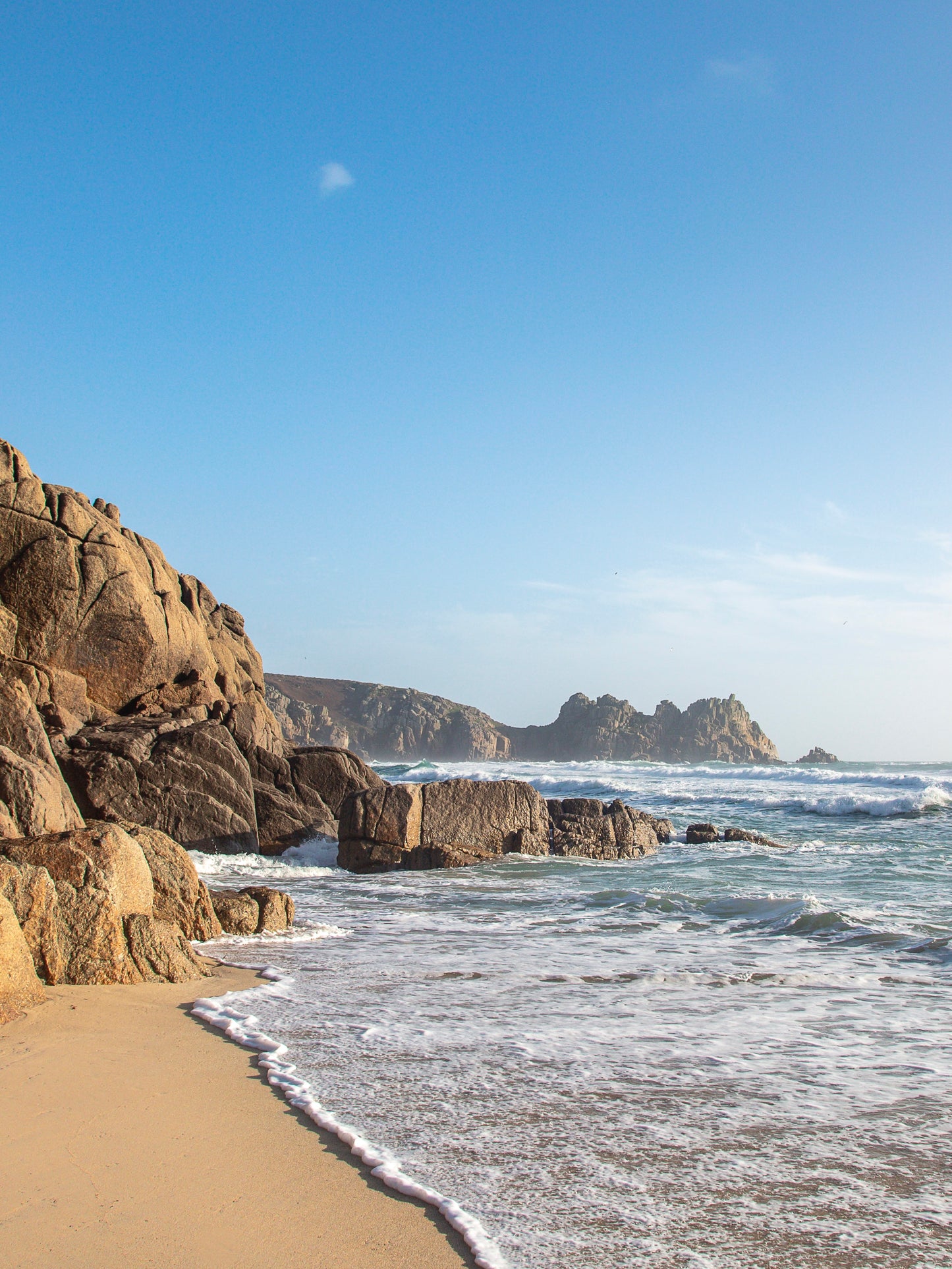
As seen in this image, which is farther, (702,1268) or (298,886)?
(298,886)

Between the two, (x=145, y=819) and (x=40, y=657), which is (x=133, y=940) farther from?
(x=40, y=657)

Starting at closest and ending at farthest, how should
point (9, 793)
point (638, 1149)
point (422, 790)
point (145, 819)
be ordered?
1. point (638, 1149)
2. point (9, 793)
3. point (145, 819)
4. point (422, 790)

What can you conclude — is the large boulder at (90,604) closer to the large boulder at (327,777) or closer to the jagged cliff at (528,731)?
the large boulder at (327,777)

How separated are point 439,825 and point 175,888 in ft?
23.6

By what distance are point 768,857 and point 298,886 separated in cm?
836

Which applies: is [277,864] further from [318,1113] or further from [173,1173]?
[173,1173]

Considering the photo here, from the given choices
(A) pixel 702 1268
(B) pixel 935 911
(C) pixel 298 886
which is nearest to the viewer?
(A) pixel 702 1268

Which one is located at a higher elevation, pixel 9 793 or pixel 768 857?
pixel 9 793

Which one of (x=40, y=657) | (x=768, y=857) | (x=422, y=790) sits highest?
(x=40, y=657)

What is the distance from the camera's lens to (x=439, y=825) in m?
14.6

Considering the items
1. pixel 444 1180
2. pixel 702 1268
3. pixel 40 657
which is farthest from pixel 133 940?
pixel 40 657

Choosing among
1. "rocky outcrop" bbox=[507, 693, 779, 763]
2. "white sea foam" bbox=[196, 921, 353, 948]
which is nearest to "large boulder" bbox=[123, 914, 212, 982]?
"white sea foam" bbox=[196, 921, 353, 948]

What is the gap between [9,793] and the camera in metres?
8.39

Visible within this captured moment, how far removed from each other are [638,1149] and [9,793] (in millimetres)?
6752
